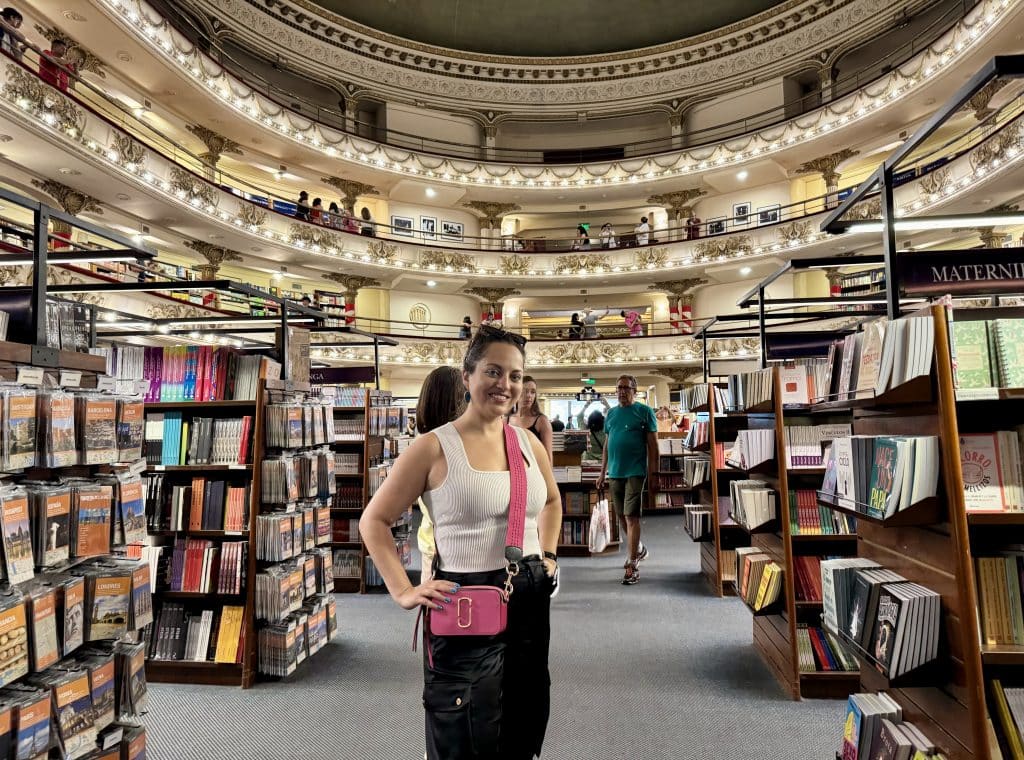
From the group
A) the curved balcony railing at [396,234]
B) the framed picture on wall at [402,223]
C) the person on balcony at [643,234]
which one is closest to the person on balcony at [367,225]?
the curved balcony railing at [396,234]

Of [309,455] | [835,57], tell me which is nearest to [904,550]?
[309,455]

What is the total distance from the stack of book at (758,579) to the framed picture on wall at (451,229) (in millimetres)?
17838

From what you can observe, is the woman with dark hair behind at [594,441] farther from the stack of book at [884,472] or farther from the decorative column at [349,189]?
the decorative column at [349,189]

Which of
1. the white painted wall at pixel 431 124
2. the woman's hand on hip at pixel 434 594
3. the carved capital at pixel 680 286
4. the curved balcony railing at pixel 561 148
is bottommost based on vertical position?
the woman's hand on hip at pixel 434 594

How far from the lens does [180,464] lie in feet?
12.6

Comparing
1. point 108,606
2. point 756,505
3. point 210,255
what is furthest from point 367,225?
point 108,606

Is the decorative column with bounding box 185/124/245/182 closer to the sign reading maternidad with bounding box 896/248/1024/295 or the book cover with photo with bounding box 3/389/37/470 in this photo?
the book cover with photo with bounding box 3/389/37/470

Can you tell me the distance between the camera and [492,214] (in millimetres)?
21484

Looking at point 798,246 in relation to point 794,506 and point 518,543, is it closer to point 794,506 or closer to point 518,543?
point 794,506

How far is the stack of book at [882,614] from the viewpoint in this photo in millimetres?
1768

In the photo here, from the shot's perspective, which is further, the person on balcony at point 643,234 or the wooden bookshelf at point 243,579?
the person on balcony at point 643,234

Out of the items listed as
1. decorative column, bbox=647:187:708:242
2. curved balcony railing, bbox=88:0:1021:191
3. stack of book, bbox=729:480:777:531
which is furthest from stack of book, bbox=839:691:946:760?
decorative column, bbox=647:187:708:242

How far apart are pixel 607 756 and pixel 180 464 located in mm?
2831

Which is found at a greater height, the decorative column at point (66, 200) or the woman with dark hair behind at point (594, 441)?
the decorative column at point (66, 200)
